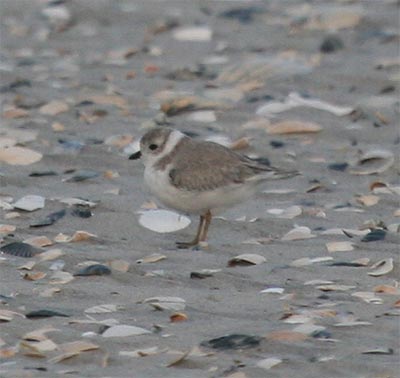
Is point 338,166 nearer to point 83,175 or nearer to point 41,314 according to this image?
point 83,175

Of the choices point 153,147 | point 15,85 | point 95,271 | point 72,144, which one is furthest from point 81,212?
point 15,85

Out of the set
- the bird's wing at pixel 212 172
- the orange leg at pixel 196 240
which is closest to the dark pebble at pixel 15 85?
the bird's wing at pixel 212 172

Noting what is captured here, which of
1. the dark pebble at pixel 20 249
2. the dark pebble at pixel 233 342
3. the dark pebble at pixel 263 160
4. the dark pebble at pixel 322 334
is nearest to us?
the dark pebble at pixel 233 342

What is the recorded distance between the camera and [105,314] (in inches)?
192

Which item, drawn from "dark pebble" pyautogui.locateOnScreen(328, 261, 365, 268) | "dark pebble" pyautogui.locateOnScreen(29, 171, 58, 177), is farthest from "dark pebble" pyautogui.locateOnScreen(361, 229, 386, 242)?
"dark pebble" pyautogui.locateOnScreen(29, 171, 58, 177)

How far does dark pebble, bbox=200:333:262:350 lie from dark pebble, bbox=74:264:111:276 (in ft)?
2.79

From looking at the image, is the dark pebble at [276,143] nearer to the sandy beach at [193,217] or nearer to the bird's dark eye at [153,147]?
the sandy beach at [193,217]

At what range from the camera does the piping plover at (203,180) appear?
19.4 ft

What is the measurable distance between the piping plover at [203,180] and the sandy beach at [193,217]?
0.15 m

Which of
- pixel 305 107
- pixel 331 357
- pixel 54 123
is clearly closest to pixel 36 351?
pixel 331 357

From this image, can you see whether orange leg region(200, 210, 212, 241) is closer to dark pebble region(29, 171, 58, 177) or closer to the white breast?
the white breast

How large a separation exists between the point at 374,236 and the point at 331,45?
3.63 meters

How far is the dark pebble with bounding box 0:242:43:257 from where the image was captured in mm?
5598

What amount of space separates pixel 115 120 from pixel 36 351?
11.4 ft
